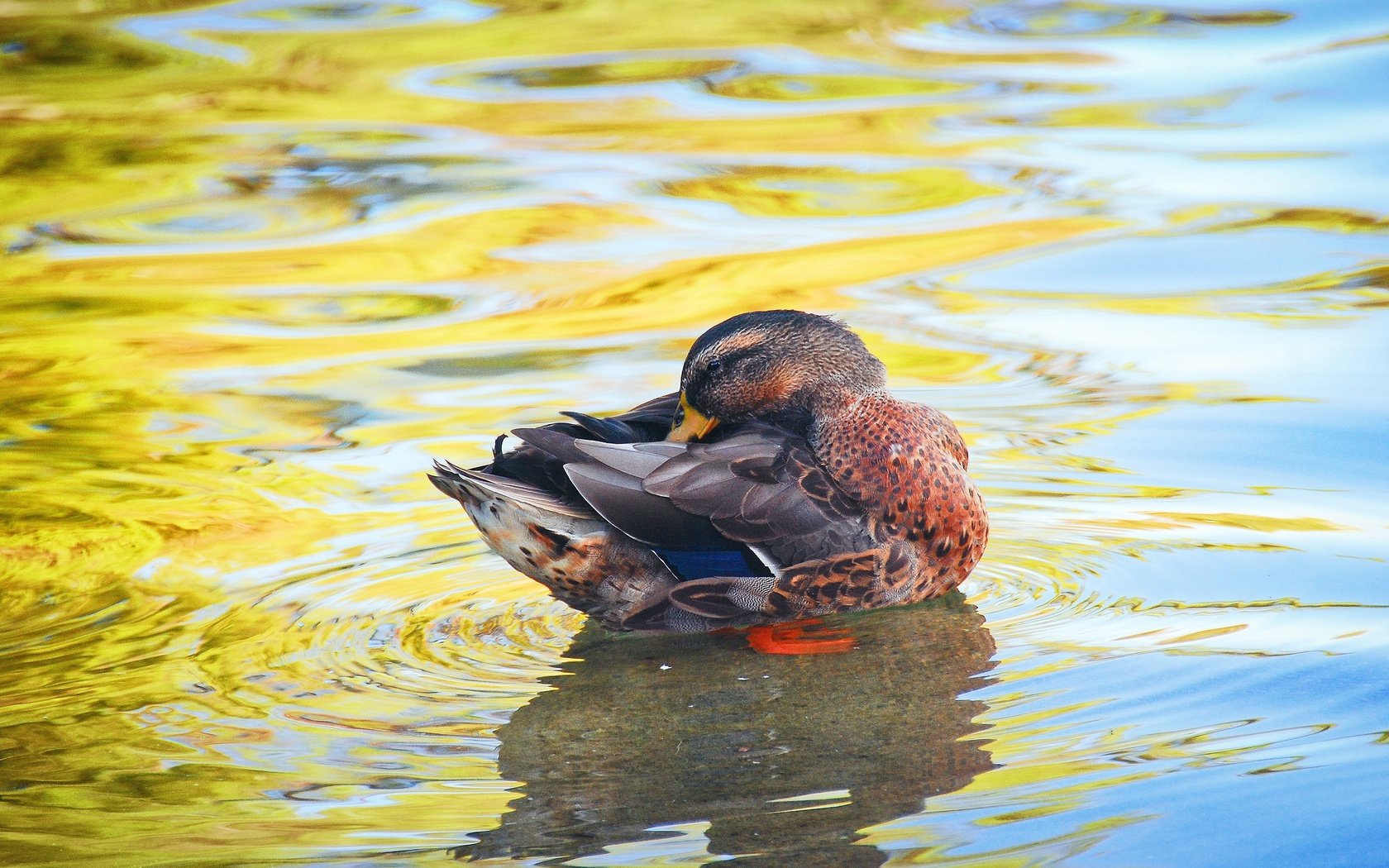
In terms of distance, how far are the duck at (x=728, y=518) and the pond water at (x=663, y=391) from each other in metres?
0.14

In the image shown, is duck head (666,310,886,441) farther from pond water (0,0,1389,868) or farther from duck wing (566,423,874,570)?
pond water (0,0,1389,868)

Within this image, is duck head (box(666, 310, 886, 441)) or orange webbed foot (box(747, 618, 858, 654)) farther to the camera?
duck head (box(666, 310, 886, 441))

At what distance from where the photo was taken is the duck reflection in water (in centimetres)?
360

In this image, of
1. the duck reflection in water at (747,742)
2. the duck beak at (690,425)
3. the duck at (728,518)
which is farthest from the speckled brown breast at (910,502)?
the duck beak at (690,425)

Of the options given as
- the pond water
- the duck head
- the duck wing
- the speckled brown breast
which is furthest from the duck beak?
the pond water

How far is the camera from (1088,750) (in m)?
3.87

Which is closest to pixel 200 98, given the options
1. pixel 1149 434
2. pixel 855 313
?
pixel 855 313

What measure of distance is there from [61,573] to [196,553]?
429 millimetres

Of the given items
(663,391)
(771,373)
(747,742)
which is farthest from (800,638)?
(663,391)

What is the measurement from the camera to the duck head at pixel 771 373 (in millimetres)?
5379

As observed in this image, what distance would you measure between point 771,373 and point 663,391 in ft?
5.72

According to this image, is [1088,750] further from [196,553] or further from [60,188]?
[60,188]

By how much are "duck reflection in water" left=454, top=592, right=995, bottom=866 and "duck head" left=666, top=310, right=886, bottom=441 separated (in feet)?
2.44

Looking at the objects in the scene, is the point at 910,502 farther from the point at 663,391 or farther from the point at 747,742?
the point at 663,391
